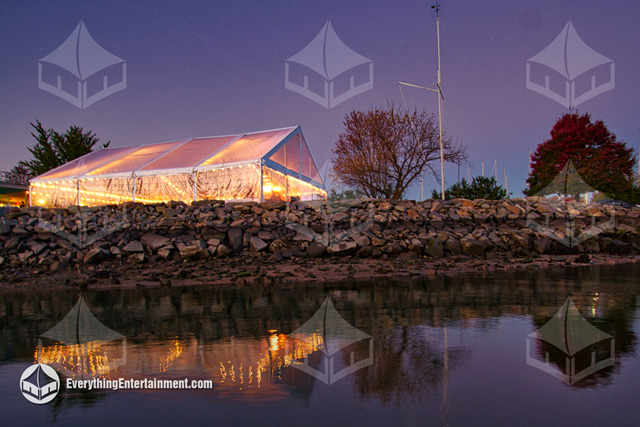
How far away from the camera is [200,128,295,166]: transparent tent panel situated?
83.9 feet

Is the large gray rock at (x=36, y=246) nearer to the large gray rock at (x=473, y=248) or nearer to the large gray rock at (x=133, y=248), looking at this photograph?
the large gray rock at (x=133, y=248)

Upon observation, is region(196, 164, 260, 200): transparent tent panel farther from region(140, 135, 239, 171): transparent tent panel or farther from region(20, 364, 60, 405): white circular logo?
region(20, 364, 60, 405): white circular logo

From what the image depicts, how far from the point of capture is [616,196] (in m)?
42.2

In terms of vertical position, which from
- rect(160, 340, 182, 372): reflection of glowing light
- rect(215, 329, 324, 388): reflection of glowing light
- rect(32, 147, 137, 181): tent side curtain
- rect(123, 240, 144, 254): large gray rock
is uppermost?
rect(32, 147, 137, 181): tent side curtain

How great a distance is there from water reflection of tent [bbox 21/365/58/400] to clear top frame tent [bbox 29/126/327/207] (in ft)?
67.9

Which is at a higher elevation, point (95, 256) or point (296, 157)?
point (296, 157)

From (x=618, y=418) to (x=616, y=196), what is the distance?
155 feet

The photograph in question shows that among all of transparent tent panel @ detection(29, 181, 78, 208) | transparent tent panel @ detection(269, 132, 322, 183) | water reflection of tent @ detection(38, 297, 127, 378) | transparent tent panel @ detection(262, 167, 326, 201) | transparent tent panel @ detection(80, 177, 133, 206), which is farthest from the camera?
transparent tent panel @ detection(29, 181, 78, 208)

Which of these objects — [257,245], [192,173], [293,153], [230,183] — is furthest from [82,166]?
[257,245]

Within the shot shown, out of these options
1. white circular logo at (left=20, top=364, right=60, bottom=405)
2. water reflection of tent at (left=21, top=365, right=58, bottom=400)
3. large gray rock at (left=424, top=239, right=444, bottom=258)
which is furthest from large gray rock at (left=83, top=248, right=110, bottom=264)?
water reflection of tent at (left=21, top=365, right=58, bottom=400)

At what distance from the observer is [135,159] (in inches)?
1180

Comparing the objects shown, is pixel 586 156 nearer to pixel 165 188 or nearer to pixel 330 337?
pixel 165 188

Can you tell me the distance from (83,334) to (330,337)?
326 cm

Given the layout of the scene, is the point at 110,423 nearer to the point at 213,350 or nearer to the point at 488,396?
the point at 213,350
